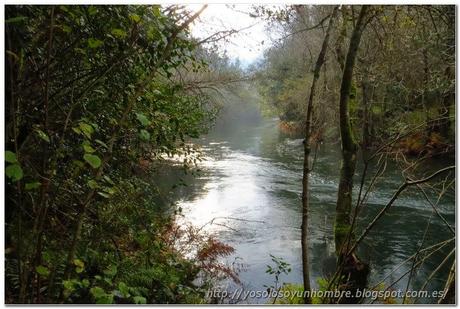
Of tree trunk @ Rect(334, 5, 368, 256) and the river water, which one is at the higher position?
tree trunk @ Rect(334, 5, 368, 256)

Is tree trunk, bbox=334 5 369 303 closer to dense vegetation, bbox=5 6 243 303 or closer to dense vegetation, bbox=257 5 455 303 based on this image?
dense vegetation, bbox=257 5 455 303

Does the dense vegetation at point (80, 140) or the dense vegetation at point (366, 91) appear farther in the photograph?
the dense vegetation at point (366, 91)

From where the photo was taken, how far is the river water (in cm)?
733

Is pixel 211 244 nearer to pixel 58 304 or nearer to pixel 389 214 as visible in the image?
pixel 389 214

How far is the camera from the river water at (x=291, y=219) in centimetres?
733

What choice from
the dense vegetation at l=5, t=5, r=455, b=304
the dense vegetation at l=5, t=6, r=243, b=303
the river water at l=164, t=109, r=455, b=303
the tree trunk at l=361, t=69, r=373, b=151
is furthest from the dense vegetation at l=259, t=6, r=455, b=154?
the river water at l=164, t=109, r=455, b=303

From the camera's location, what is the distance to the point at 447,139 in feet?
52.3

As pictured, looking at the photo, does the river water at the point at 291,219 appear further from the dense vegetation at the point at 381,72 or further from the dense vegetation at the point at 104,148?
the dense vegetation at the point at 381,72

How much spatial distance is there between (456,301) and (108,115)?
2.83 metres

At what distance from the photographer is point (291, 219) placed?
33.1 ft

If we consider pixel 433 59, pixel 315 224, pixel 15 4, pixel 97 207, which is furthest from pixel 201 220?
pixel 433 59

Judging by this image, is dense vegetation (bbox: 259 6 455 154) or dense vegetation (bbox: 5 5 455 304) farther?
dense vegetation (bbox: 259 6 455 154)

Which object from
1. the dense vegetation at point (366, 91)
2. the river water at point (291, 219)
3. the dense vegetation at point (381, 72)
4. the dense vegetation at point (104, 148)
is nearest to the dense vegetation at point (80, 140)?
the dense vegetation at point (104, 148)

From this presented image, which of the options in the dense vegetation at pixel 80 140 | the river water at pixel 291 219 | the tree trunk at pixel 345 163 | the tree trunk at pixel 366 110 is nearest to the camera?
the dense vegetation at pixel 80 140
